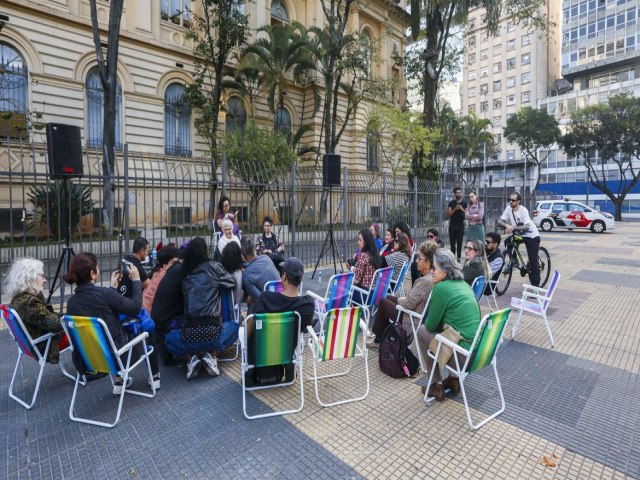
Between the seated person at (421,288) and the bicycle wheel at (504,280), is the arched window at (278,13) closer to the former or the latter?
the bicycle wheel at (504,280)

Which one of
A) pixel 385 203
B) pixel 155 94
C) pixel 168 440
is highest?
pixel 155 94

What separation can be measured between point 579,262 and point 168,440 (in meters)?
12.0

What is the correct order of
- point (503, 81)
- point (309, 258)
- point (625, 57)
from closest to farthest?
point (309, 258) < point (625, 57) < point (503, 81)

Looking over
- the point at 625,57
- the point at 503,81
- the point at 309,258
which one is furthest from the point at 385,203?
the point at 503,81

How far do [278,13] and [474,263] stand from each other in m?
23.0

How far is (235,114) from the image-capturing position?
2050 centimetres

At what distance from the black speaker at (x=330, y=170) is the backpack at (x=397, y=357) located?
5680 mm

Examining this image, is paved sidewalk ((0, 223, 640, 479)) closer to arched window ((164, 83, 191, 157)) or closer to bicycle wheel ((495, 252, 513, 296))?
bicycle wheel ((495, 252, 513, 296))

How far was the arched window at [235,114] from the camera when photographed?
20312 mm

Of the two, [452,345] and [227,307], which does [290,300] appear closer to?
[227,307]

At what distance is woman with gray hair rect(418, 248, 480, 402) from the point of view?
3352mm

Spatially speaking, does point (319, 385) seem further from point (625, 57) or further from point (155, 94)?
point (625, 57)

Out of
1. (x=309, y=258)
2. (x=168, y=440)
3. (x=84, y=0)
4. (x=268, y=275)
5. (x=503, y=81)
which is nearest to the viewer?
(x=168, y=440)

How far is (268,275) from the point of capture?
4734 mm
